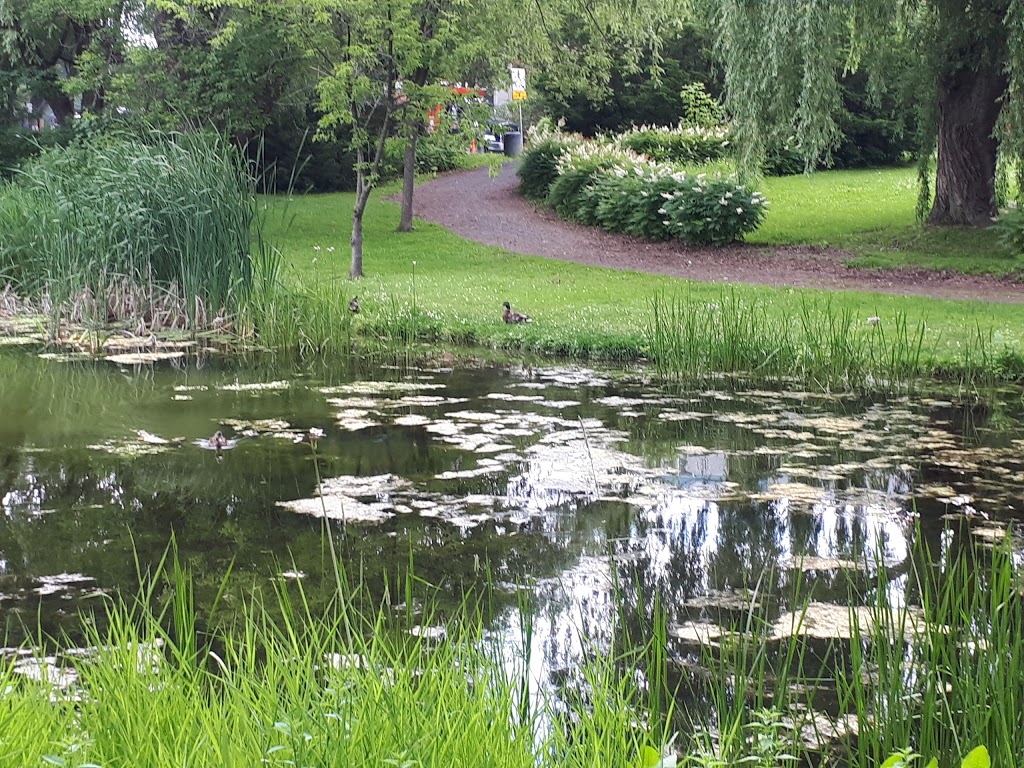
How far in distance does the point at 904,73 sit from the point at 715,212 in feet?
12.0

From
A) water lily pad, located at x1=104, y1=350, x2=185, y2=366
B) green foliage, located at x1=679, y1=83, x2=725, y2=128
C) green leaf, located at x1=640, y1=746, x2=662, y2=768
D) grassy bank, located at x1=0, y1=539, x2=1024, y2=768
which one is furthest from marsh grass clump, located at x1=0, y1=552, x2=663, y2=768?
green foliage, located at x1=679, y1=83, x2=725, y2=128

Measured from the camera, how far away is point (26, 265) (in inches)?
465

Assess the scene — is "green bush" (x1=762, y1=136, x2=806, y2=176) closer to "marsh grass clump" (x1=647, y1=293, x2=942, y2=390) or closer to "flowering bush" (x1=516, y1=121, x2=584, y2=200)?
"flowering bush" (x1=516, y1=121, x2=584, y2=200)

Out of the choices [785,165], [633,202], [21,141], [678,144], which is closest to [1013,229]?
[633,202]

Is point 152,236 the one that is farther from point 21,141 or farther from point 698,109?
point 698,109

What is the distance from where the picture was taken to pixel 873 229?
63.0ft

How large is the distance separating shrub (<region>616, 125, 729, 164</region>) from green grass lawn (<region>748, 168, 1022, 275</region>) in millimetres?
1730

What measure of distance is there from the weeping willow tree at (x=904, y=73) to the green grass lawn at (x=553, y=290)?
163 cm

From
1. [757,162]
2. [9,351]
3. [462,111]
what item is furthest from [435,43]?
[9,351]

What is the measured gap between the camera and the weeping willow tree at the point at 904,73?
13406 mm

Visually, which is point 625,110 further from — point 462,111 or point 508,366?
point 508,366

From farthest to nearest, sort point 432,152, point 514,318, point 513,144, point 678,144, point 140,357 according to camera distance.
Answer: point 513,144 → point 432,152 → point 678,144 → point 514,318 → point 140,357

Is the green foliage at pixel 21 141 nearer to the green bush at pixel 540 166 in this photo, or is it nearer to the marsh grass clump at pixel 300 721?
the green bush at pixel 540 166

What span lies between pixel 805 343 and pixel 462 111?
891 cm
